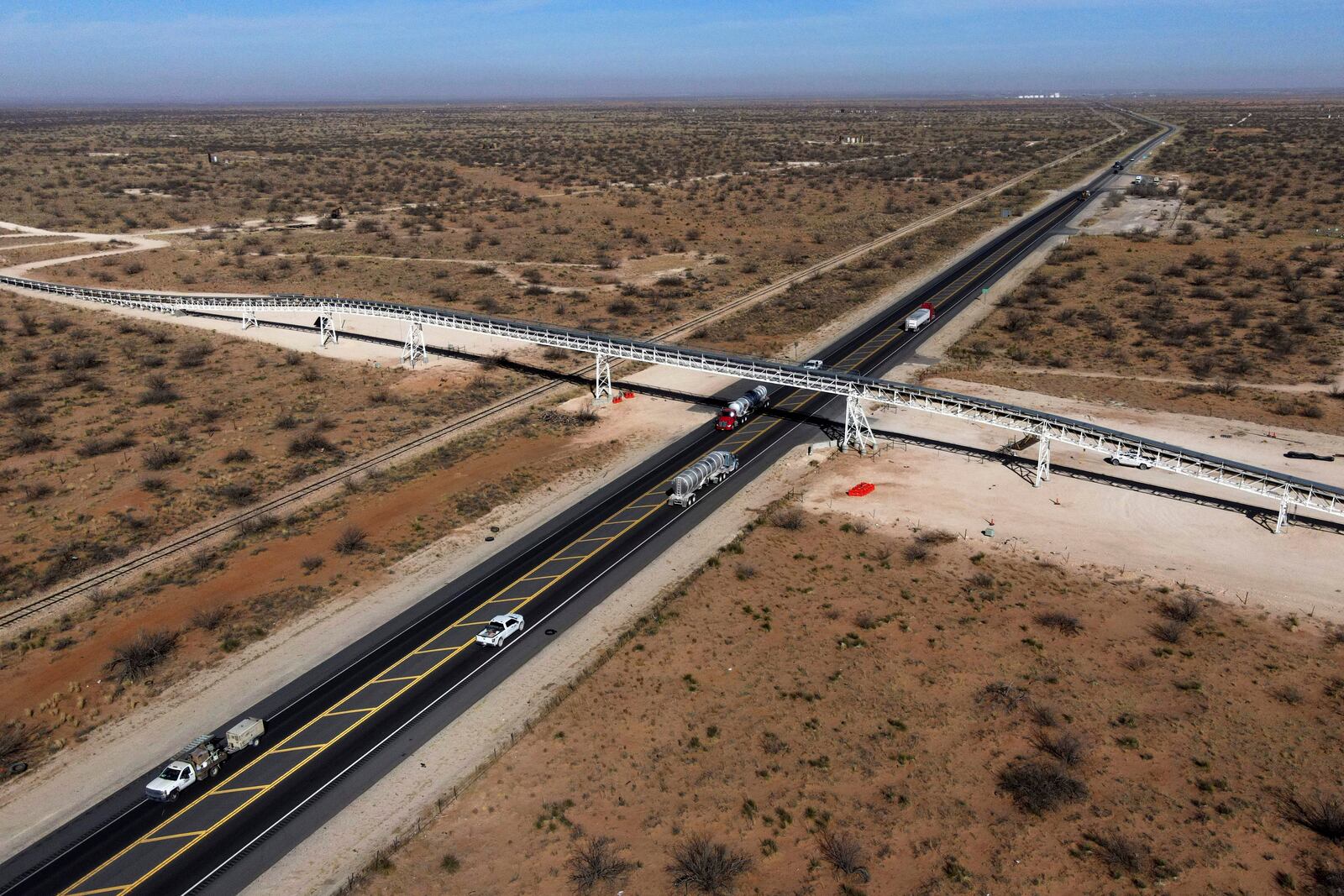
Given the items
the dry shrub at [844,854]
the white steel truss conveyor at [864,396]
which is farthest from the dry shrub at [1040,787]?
the white steel truss conveyor at [864,396]

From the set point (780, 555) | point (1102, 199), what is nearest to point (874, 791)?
point (780, 555)

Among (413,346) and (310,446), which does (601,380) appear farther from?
(310,446)

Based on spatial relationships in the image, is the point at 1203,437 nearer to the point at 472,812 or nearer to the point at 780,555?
the point at 780,555

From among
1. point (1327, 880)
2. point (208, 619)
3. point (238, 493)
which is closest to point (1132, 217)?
point (1327, 880)

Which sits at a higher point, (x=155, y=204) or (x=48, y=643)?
(x=155, y=204)

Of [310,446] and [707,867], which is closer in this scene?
[707,867]

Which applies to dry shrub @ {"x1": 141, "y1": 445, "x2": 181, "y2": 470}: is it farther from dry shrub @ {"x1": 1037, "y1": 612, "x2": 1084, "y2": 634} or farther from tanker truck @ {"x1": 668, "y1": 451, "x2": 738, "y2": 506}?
dry shrub @ {"x1": 1037, "y1": 612, "x2": 1084, "y2": 634}

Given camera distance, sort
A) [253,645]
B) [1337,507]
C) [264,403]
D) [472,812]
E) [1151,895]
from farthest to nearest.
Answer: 1. [264,403]
2. [1337,507]
3. [253,645]
4. [472,812]
5. [1151,895]
